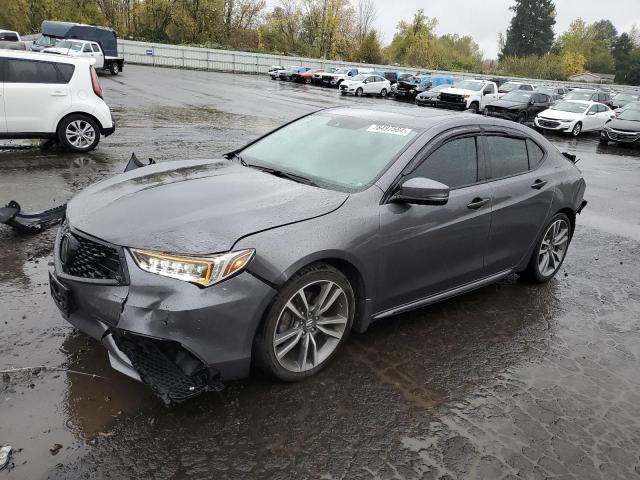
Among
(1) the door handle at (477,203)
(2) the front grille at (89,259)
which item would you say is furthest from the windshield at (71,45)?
(1) the door handle at (477,203)

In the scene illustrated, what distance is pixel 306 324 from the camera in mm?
3414

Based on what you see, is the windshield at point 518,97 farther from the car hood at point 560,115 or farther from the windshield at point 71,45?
the windshield at point 71,45

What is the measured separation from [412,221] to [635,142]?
19.9 metres

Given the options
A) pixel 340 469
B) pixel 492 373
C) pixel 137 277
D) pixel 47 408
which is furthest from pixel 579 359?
pixel 47 408

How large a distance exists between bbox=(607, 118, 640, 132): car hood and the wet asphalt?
17415 mm

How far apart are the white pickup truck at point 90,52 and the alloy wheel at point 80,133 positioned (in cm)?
2355

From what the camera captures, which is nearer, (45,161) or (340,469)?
(340,469)

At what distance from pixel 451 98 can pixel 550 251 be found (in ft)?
84.4

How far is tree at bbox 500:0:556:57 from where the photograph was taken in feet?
321

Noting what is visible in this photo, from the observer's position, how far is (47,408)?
303cm

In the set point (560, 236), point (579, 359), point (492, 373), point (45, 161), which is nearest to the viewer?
point (492, 373)

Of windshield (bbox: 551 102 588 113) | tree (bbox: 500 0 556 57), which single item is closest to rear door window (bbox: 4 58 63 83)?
windshield (bbox: 551 102 588 113)

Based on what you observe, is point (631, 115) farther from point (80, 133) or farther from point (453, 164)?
point (453, 164)

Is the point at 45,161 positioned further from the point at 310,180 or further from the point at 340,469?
the point at 340,469
